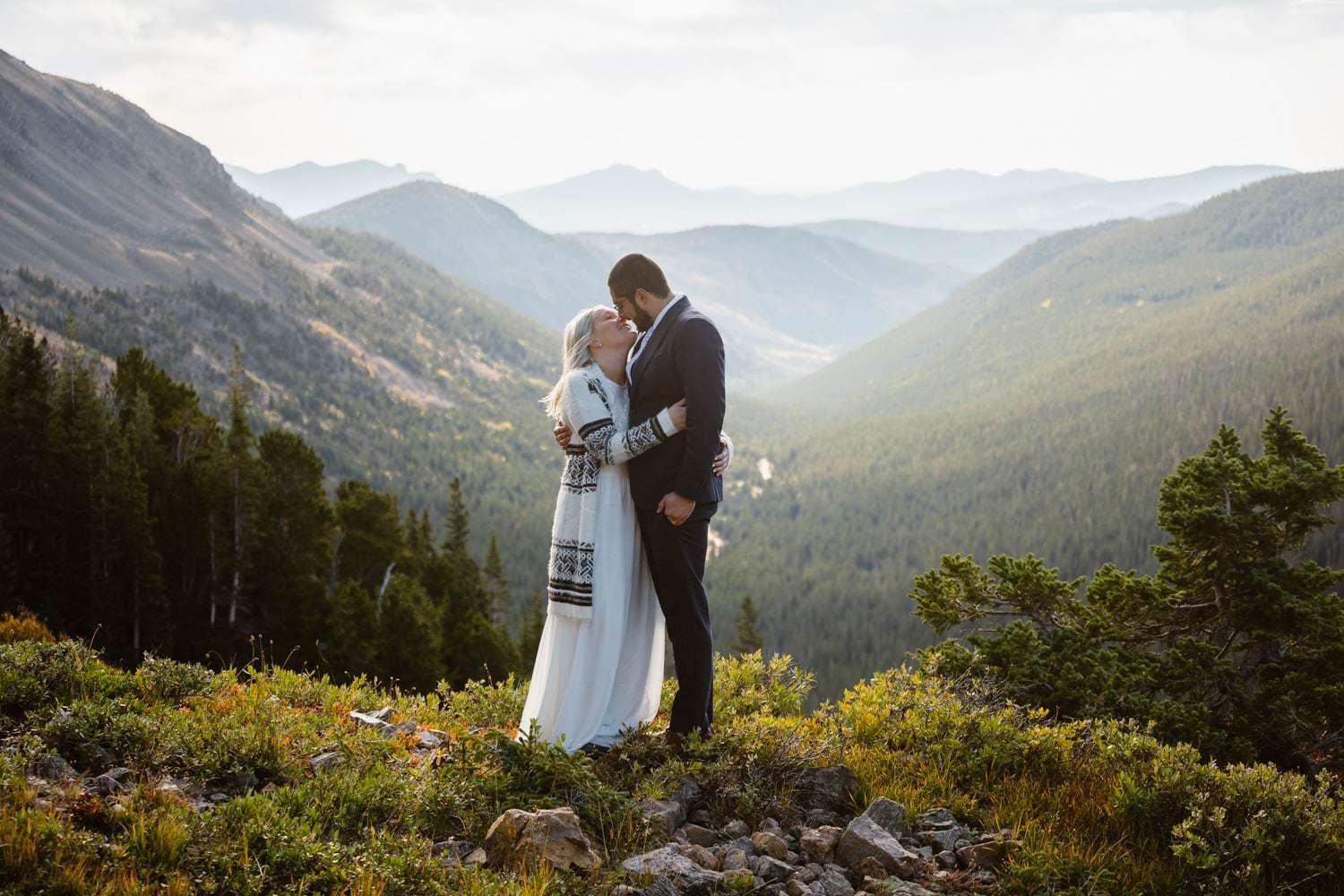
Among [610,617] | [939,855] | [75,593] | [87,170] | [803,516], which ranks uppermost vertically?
[87,170]

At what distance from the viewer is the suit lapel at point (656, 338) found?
6816 millimetres

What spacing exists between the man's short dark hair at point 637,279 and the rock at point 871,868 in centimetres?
422

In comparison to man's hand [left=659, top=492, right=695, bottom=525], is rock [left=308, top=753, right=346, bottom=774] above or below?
below

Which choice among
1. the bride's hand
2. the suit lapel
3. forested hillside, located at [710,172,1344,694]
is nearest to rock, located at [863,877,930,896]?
the bride's hand

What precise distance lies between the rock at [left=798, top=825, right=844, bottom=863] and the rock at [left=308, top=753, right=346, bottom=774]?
10.6ft

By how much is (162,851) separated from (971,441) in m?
161

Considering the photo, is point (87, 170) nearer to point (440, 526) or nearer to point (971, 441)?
point (440, 526)

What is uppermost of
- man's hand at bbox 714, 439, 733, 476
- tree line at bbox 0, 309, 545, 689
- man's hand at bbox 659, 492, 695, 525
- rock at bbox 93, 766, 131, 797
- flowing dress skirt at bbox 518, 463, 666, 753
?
man's hand at bbox 714, 439, 733, 476

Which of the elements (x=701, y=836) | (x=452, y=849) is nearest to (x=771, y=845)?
(x=701, y=836)

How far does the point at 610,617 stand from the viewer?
22.6 ft

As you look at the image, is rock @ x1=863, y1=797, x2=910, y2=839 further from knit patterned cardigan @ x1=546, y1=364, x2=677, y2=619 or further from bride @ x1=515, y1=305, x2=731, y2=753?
knit patterned cardigan @ x1=546, y1=364, x2=677, y2=619

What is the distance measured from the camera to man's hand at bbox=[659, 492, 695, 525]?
6520 mm

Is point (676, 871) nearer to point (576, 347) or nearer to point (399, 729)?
point (399, 729)

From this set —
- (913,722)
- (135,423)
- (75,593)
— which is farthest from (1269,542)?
(135,423)
